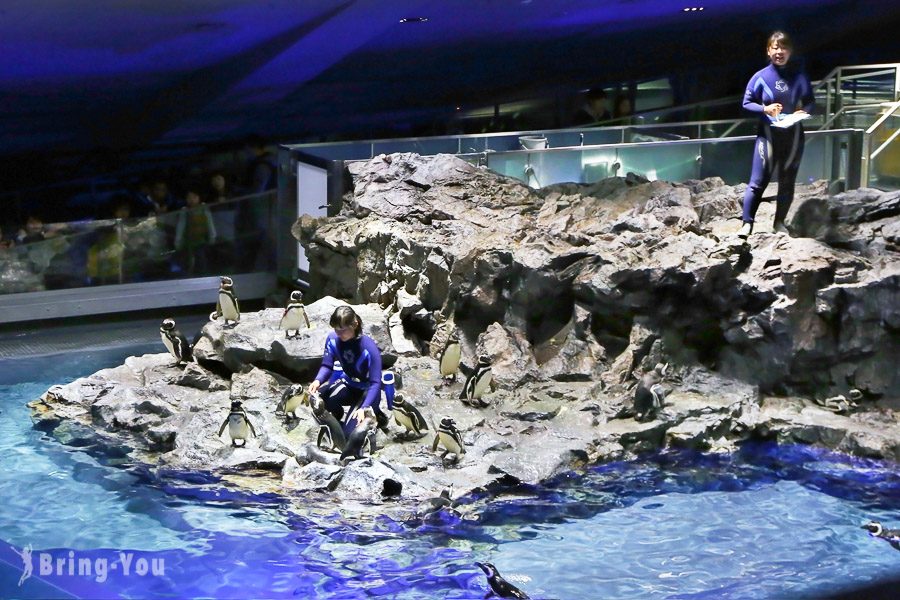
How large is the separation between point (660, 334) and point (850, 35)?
40.1 feet

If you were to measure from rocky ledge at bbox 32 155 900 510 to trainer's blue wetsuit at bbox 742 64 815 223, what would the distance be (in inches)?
12.1

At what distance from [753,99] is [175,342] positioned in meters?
5.22

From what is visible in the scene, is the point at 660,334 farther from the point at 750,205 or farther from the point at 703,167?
the point at 703,167

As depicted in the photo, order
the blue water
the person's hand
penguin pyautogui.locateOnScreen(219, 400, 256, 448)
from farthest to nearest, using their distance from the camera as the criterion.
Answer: the person's hand
penguin pyautogui.locateOnScreen(219, 400, 256, 448)
the blue water

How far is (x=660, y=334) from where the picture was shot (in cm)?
962

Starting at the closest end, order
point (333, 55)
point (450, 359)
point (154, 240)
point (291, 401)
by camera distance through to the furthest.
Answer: point (291, 401), point (450, 359), point (154, 240), point (333, 55)

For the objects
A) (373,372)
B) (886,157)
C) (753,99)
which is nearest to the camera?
(373,372)

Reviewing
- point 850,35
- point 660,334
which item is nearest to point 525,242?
point 660,334

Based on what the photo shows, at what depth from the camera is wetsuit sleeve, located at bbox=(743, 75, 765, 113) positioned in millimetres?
9289

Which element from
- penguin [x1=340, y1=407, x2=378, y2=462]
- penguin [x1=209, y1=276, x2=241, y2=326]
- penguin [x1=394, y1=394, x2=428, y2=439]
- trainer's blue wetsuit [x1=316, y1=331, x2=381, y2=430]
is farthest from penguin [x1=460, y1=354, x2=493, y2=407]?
penguin [x1=209, y1=276, x2=241, y2=326]

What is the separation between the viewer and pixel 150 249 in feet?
42.8

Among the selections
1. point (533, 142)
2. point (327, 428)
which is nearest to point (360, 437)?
point (327, 428)

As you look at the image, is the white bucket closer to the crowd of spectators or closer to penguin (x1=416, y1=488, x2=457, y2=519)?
the crowd of spectators

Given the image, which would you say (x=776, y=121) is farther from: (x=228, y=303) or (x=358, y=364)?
(x=228, y=303)
